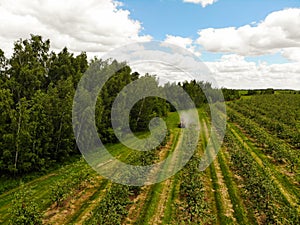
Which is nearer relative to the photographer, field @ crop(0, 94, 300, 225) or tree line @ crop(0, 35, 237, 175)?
field @ crop(0, 94, 300, 225)

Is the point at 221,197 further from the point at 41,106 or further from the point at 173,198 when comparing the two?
the point at 41,106

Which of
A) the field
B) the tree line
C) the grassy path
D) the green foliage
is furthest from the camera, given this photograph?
the tree line

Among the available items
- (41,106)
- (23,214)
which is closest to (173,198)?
(23,214)

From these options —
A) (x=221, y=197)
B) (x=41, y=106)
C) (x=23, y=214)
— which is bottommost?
(x=221, y=197)

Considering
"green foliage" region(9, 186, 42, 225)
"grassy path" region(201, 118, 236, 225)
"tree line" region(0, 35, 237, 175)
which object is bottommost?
"grassy path" region(201, 118, 236, 225)

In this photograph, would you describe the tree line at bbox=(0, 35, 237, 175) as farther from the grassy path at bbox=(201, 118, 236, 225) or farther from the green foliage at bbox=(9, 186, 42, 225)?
the grassy path at bbox=(201, 118, 236, 225)

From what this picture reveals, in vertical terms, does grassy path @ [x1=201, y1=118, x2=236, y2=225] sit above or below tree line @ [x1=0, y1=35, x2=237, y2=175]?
below

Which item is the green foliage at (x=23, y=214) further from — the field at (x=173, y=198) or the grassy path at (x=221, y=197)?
the grassy path at (x=221, y=197)

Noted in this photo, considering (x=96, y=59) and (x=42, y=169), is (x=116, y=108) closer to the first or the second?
(x=96, y=59)

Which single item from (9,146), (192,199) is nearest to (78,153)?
(9,146)

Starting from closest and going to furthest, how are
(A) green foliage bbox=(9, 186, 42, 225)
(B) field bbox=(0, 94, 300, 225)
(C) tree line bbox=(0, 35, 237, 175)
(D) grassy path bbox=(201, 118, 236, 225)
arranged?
1. (A) green foliage bbox=(9, 186, 42, 225)
2. (B) field bbox=(0, 94, 300, 225)
3. (D) grassy path bbox=(201, 118, 236, 225)
4. (C) tree line bbox=(0, 35, 237, 175)

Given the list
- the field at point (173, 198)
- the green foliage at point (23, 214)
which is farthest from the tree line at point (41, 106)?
the green foliage at point (23, 214)

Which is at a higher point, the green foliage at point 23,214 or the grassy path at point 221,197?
the green foliage at point 23,214

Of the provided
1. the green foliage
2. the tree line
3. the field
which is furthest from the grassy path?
the tree line
